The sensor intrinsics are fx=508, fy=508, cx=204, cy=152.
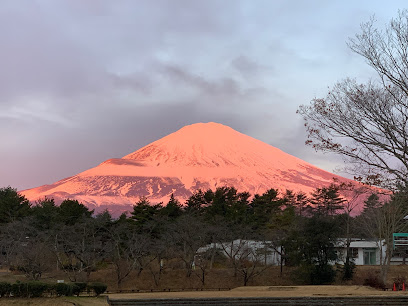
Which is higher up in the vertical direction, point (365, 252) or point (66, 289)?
point (365, 252)

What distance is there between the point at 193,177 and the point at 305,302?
434 feet

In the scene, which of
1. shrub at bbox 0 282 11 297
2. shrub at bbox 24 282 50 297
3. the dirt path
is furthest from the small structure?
shrub at bbox 0 282 11 297

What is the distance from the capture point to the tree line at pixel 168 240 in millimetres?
44406

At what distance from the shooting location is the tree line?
44.4m

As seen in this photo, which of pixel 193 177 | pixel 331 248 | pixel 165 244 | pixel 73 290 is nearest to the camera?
pixel 73 290

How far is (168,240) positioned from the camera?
49.4 metres

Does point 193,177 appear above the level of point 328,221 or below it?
above

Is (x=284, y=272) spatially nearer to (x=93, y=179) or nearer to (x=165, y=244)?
(x=165, y=244)

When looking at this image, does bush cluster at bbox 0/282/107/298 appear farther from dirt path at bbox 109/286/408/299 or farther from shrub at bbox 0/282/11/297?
dirt path at bbox 109/286/408/299

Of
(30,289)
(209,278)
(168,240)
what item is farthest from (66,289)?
(168,240)

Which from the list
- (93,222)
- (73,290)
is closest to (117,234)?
(93,222)

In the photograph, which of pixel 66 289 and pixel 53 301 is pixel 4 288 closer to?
pixel 53 301

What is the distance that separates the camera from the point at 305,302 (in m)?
26.2

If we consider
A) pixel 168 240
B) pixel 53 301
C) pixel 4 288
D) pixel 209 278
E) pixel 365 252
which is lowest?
pixel 209 278
